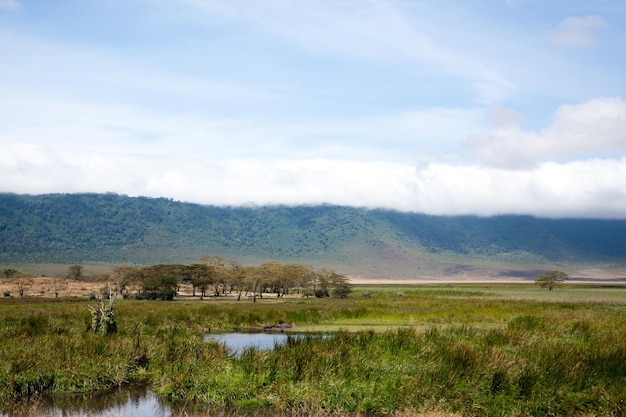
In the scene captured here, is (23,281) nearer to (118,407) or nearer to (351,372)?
(118,407)

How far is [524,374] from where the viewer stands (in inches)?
790

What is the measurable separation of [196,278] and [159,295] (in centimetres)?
1524

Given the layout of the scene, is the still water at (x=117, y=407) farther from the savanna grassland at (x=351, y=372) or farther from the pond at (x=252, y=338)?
the pond at (x=252, y=338)

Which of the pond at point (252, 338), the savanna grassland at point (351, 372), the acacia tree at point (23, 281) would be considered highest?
the savanna grassland at point (351, 372)

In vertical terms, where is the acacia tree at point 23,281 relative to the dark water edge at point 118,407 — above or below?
below

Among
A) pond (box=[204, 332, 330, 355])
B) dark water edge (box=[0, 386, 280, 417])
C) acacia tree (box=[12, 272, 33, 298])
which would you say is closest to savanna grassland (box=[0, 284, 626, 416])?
dark water edge (box=[0, 386, 280, 417])

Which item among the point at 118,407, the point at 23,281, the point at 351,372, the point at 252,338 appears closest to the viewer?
the point at 118,407

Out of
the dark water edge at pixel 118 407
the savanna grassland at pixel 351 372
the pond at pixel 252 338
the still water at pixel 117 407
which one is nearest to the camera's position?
the still water at pixel 117 407

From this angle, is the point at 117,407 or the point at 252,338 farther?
Result: the point at 252,338

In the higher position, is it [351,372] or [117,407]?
[351,372]

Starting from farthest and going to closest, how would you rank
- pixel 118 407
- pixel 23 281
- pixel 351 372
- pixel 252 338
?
pixel 23 281
pixel 252 338
pixel 351 372
pixel 118 407

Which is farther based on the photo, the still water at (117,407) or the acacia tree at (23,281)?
the acacia tree at (23,281)

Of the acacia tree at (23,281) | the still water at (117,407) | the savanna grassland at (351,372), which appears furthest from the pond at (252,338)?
the acacia tree at (23,281)

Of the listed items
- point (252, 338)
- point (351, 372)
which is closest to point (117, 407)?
point (351, 372)
